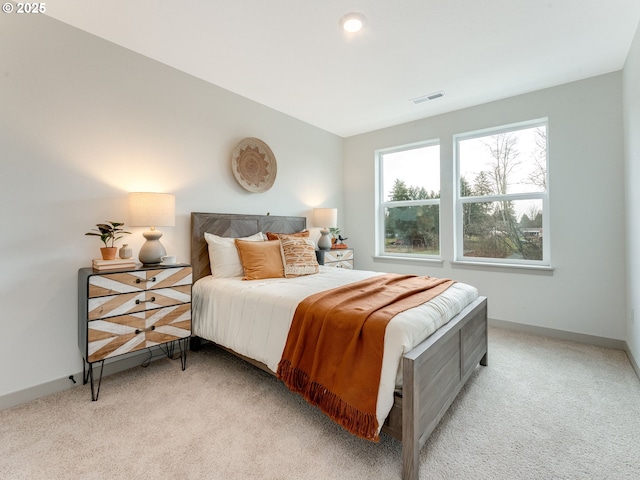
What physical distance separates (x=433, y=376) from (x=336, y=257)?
2.56 metres

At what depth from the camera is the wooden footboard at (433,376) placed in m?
1.34

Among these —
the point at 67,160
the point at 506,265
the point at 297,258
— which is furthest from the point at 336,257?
the point at 67,160

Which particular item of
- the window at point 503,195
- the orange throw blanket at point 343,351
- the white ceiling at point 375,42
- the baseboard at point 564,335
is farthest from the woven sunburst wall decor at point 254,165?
the baseboard at point 564,335

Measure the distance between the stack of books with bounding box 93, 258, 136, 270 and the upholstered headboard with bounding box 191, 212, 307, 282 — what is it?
684 mm

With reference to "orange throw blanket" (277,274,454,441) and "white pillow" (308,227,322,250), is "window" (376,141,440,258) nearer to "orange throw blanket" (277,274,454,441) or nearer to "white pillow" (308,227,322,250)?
"white pillow" (308,227,322,250)

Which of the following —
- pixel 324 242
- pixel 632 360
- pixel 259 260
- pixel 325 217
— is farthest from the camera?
pixel 325 217

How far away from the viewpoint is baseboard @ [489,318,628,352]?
110 inches

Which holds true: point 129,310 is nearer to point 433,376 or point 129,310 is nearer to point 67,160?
point 67,160

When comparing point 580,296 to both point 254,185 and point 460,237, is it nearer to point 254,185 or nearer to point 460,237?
point 460,237

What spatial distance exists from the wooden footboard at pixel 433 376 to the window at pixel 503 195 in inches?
66.5

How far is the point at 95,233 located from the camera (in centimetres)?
228

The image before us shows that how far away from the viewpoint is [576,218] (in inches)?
118

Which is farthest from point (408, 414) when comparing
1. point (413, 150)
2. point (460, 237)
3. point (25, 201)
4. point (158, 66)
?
point (413, 150)

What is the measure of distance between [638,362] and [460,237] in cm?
193
